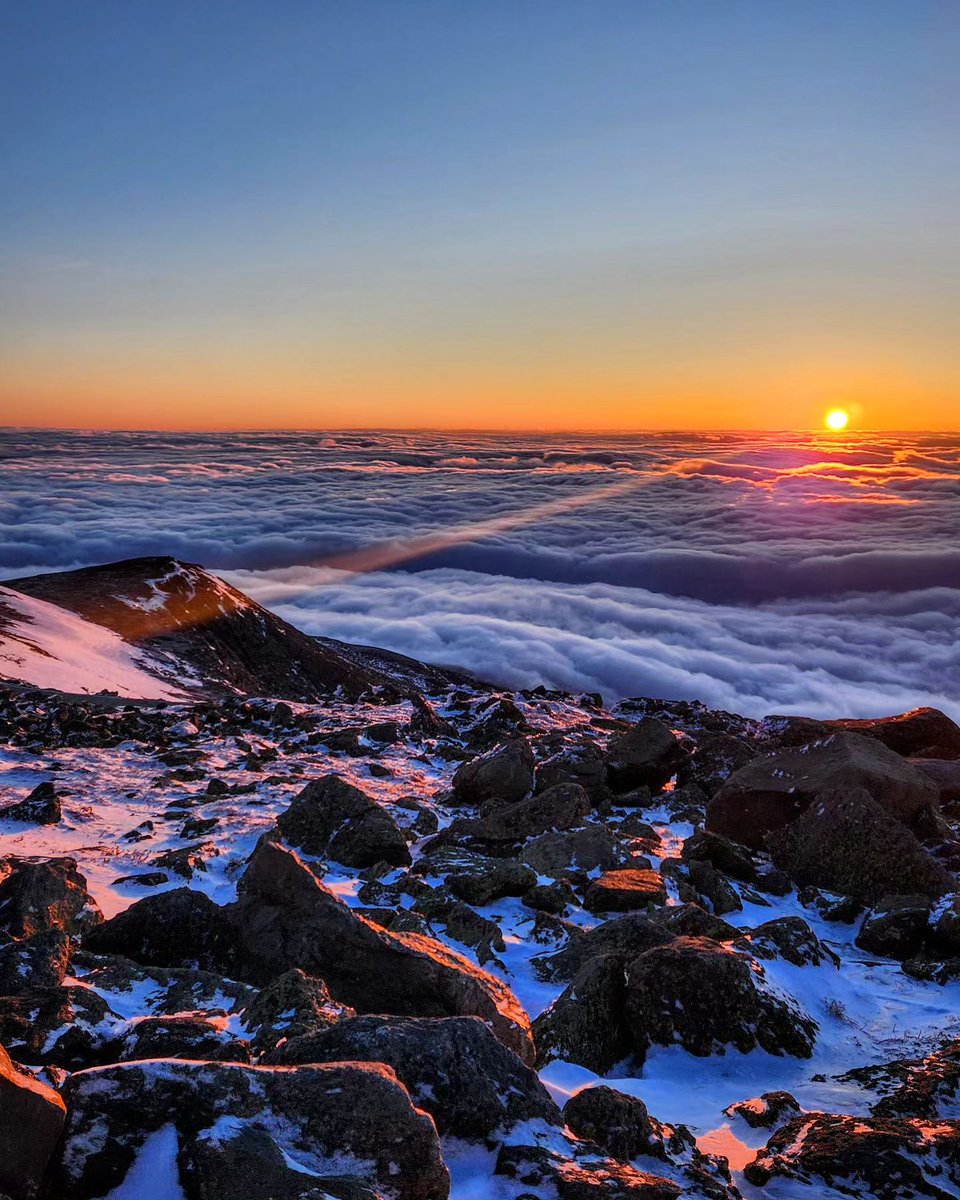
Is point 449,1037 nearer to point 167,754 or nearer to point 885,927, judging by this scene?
point 885,927

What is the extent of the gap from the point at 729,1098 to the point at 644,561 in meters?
137

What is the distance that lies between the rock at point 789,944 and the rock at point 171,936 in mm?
4104

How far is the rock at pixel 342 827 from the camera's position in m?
9.55

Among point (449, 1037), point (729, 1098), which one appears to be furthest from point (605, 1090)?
point (729, 1098)

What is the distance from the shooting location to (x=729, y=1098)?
5.07 metres

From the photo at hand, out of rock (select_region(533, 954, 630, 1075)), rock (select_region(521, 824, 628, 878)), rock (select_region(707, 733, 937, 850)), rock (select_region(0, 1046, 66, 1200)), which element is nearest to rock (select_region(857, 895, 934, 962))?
rock (select_region(707, 733, 937, 850))

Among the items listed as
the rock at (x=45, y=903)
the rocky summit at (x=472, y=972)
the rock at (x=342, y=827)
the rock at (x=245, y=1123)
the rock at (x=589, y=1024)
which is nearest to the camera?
the rock at (x=245, y=1123)

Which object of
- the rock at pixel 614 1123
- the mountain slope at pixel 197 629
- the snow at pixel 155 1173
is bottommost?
the mountain slope at pixel 197 629

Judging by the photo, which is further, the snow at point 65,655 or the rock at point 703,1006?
the snow at point 65,655

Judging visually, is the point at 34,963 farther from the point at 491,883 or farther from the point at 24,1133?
the point at 491,883

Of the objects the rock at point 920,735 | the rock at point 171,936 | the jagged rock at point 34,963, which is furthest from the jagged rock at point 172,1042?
the rock at point 920,735

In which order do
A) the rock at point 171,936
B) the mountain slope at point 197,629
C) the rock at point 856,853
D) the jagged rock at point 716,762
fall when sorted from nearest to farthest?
the rock at point 171,936, the rock at point 856,853, the jagged rock at point 716,762, the mountain slope at point 197,629

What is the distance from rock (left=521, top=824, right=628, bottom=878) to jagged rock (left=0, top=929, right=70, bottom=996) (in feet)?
17.5

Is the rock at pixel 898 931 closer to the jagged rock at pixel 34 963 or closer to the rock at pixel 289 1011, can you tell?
the rock at pixel 289 1011
